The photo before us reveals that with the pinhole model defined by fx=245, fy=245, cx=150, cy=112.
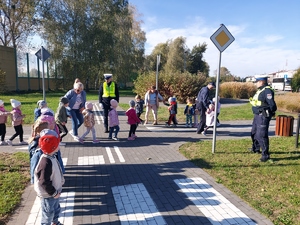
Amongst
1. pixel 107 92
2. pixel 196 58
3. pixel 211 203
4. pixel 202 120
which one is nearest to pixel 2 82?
pixel 107 92

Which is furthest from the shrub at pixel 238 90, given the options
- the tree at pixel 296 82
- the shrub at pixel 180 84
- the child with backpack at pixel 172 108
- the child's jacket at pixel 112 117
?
the child's jacket at pixel 112 117

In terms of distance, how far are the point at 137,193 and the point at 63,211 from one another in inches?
49.9

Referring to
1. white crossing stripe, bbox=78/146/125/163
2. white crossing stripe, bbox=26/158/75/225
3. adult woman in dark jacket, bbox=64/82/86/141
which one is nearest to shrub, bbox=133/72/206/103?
adult woman in dark jacket, bbox=64/82/86/141

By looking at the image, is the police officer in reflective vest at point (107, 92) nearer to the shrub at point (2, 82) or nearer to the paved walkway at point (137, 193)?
the paved walkway at point (137, 193)

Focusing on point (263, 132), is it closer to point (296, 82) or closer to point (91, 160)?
point (91, 160)

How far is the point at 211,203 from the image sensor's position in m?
4.05

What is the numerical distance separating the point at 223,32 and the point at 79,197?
16.9ft

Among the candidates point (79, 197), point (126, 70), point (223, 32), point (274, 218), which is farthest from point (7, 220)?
point (126, 70)

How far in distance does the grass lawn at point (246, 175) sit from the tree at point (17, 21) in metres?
33.2

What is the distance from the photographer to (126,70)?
38469 millimetres

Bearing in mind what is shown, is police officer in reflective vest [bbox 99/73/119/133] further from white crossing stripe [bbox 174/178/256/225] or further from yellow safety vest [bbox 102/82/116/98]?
white crossing stripe [bbox 174/178/256/225]

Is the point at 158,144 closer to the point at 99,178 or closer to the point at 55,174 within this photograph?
the point at 99,178

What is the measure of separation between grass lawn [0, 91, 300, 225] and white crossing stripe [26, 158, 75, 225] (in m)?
0.34

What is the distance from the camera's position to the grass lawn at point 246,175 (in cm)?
393
